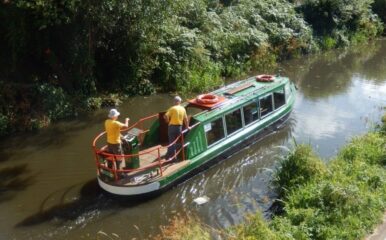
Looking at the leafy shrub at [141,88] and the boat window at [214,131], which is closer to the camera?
the boat window at [214,131]

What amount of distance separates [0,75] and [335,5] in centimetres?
2059

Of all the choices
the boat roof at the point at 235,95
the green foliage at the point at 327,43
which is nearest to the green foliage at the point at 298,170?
the boat roof at the point at 235,95

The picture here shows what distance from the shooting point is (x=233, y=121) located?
43.6ft

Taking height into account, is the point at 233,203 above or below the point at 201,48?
below

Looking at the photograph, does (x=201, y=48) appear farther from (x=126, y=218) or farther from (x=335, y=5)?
(x=335, y=5)

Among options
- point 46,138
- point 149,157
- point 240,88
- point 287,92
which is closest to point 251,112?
point 240,88

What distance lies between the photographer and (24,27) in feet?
49.4

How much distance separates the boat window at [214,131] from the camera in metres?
12.4

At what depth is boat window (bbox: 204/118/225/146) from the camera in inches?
486

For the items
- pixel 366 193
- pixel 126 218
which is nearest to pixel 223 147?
pixel 126 218

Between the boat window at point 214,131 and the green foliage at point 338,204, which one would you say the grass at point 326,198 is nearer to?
the green foliage at point 338,204

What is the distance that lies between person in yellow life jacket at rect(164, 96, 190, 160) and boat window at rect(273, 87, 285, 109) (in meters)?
4.48

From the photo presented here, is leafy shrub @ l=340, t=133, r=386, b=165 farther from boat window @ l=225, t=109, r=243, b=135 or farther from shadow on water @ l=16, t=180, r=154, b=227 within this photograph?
shadow on water @ l=16, t=180, r=154, b=227

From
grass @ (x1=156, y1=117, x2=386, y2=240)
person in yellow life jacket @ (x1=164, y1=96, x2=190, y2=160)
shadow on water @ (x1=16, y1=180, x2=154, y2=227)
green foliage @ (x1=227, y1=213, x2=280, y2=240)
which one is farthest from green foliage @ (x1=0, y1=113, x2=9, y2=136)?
green foliage @ (x1=227, y1=213, x2=280, y2=240)
